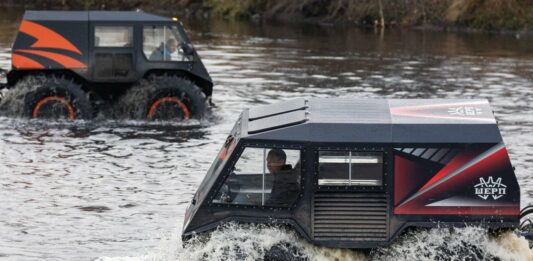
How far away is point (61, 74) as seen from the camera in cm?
2556

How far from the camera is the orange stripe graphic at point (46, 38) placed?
83.1 feet

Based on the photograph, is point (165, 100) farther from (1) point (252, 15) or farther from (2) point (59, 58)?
(1) point (252, 15)

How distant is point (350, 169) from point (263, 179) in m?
0.99

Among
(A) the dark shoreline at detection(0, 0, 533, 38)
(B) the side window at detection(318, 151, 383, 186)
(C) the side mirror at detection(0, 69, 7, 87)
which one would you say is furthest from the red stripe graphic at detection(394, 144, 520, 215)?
(A) the dark shoreline at detection(0, 0, 533, 38)

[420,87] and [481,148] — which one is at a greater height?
[481,148]

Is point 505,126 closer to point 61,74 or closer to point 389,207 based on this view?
point 61,74

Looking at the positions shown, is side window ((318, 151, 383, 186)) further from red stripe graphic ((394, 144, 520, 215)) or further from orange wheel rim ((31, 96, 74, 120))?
orange wheel rim ((31, 96, 74, 120))

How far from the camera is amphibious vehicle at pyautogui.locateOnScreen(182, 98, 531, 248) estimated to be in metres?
13.0

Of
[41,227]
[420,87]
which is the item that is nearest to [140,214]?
[41,227]

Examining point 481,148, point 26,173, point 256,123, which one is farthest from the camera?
point 26,173

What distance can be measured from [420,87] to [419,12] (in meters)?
23.6

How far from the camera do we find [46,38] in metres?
25.3

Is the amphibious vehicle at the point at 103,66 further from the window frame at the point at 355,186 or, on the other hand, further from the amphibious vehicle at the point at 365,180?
the window frame at the point at 355,186

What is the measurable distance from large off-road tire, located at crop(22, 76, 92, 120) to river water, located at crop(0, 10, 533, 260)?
25 cm
